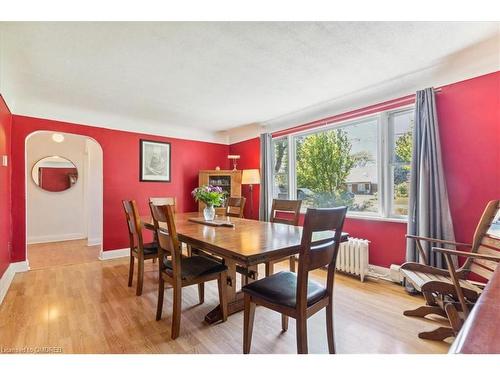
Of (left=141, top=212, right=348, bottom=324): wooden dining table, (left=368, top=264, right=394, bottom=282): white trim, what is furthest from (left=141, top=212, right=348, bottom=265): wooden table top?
(left=368, top=264, right=394, bottom=282): white trim

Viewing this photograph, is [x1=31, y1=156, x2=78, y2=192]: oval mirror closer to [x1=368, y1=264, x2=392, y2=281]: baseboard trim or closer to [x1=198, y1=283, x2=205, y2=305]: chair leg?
[x1=198, y1=283, x2=205, y2=305]: chair leg

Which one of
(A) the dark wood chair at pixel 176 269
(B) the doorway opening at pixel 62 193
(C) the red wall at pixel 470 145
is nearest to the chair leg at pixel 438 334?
(C) the red wall at pixel 470 145

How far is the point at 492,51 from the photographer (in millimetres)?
2131

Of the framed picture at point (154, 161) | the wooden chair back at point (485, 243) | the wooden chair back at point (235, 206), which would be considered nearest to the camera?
the wooden chair back at point (485, 243)

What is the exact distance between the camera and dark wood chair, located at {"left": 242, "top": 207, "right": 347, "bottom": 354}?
1329mm

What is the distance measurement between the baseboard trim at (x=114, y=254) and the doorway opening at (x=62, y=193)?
85cm

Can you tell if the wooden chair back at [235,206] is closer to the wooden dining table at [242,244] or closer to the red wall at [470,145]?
the wooden dining table at [242,244]

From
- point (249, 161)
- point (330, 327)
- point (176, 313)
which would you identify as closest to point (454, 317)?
point (330, 327)

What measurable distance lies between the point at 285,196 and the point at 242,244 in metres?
2.85

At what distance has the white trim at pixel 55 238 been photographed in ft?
16.4

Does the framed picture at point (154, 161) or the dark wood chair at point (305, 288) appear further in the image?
the framed picture at point (154, 161)

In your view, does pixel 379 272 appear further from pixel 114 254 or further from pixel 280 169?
pixel 114 254

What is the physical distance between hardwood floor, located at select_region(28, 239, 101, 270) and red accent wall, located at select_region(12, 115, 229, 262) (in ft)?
1.34
